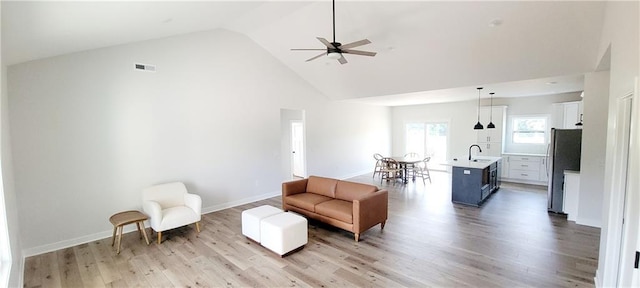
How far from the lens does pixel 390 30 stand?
4273 millimetres

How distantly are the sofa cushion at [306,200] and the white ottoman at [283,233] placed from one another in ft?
2.54

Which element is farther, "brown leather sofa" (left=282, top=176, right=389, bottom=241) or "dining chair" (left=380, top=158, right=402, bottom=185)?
"dining chair" (left=380, top=158, right=402, bottom=185)

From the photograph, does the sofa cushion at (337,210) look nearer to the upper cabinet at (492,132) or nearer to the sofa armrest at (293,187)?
the sofa armrest at (293,187)

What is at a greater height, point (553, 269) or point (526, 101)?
point (526, 101)

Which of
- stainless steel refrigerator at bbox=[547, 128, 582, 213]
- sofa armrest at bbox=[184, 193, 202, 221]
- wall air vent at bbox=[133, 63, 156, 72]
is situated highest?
wall air vent at bbox=[133, 63, 156, 72]

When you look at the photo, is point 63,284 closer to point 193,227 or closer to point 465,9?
point 193,227

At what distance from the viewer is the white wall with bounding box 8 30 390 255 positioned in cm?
357

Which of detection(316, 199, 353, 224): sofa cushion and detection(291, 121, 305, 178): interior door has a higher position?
detection(291, 121, 305, 178): interior door

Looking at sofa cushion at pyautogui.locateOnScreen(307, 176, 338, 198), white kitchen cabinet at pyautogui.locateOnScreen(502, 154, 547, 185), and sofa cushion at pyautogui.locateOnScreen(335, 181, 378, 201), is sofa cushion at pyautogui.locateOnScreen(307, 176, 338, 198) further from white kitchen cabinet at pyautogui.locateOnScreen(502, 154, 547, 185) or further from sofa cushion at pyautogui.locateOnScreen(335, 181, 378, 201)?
white kitchen cabinet at pyautogui.locateOnScreen(502, 154, 547, 185)

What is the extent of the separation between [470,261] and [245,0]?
4278 millimetres

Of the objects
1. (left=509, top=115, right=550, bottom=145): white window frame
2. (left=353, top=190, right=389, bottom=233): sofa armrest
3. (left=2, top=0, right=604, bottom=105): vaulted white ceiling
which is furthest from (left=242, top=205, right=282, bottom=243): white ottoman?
(left=509, top=115, right=550, bottom=145): white window frame

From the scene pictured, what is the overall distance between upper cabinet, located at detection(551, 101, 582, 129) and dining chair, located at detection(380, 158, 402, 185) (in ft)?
13.6

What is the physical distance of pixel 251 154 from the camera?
600 cm

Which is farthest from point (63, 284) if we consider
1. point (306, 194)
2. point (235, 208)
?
point (306, 194)
